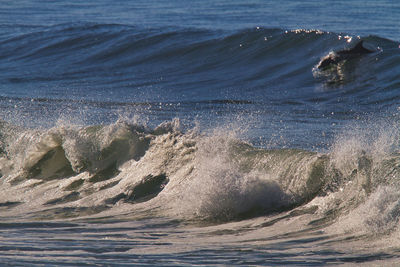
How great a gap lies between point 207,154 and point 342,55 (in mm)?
8898

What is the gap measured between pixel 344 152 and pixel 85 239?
2323 millimetres

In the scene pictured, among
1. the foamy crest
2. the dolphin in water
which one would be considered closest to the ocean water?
the foamy crest

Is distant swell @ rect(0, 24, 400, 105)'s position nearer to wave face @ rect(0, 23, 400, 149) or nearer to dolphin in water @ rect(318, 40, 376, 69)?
wave face @ rect(0, 23, 400, 149)

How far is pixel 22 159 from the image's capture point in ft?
27.7

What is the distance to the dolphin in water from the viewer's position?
14.9 metres

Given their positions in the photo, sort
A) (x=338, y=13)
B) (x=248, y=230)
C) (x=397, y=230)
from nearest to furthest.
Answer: (x=397, y=230)
(x=248, y=230)
(x=338, y=13)

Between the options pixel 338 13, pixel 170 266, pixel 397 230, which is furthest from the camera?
pixel 338 13

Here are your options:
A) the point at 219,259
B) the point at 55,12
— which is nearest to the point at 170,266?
the point at 219,259

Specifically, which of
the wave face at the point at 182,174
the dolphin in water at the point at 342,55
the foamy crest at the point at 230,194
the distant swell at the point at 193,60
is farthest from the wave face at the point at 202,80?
the foamy crest at the point at 230,194

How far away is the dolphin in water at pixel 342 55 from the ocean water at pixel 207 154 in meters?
0.15

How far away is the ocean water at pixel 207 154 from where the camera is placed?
16.1 feet

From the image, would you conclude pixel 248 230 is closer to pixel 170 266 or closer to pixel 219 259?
pixel 219 259

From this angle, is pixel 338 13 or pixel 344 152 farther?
pixel 338 13

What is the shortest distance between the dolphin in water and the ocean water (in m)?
0.15
